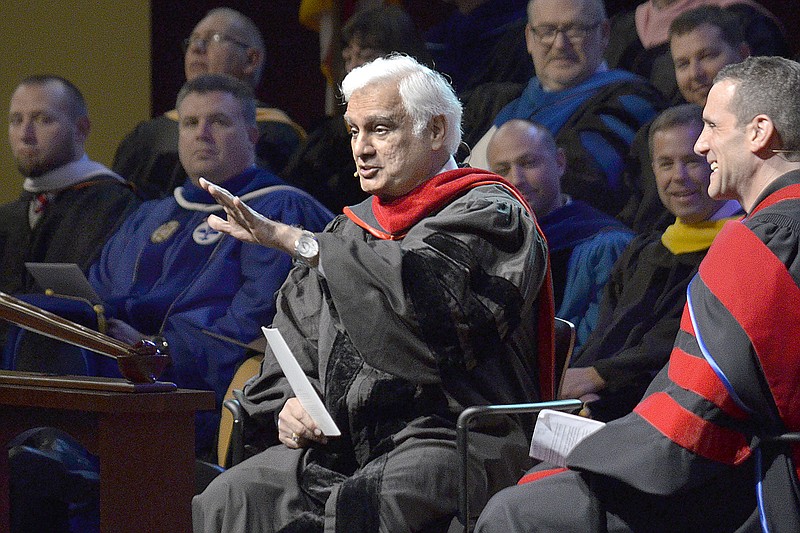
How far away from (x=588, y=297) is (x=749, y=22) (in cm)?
111

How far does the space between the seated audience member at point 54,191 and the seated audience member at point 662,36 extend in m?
2.35

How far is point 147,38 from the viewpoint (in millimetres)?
6605

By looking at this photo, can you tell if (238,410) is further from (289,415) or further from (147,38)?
(147,38)

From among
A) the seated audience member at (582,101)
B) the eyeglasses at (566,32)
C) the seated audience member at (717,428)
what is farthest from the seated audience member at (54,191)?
the seated audience member at (717,428)

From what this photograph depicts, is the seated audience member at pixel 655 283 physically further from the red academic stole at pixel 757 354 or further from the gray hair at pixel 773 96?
the red academic stole at pixel 757 354

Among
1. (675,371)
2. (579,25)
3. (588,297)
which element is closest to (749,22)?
(579,25)

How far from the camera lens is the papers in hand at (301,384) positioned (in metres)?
2.65

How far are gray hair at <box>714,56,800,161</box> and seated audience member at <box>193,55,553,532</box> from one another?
2.06 ft

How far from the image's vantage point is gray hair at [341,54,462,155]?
9.93 ft

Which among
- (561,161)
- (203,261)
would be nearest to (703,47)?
(561,161)

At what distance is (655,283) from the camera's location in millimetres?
4039

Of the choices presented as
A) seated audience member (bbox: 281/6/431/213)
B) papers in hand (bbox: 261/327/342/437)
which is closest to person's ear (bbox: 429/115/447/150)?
papers in hand (bbox: 261/327/342/437)

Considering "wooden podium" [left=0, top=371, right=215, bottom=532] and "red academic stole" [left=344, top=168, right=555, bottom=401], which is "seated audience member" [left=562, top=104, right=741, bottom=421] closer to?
"red academic stole" [left=344, top=168, right=555, bottom=401]

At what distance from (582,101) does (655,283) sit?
884 mm
